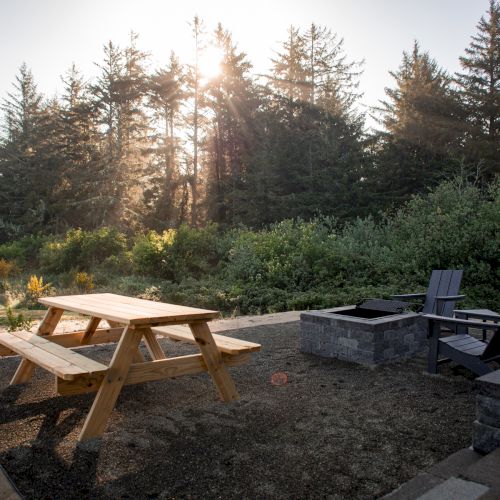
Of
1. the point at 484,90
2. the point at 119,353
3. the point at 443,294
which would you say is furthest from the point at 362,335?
the point at 484,90

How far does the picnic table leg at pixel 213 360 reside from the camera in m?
3.13

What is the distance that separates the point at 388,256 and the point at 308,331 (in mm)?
5934

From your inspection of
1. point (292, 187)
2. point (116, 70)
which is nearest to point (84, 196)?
point (116, 70)

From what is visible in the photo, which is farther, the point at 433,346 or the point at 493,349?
the point at 433,346

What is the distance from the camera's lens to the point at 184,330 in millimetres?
3844

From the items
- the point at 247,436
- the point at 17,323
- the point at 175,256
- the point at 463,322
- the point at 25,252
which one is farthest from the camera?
the point at 25,252

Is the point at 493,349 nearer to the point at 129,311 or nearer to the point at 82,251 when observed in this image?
the point at 129,311

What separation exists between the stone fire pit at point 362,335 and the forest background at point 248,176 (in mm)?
3925

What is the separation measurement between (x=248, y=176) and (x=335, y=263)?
40.9 ft

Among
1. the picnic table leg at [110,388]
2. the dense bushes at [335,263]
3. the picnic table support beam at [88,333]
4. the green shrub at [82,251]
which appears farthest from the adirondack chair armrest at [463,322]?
the green shrub at [82,251]

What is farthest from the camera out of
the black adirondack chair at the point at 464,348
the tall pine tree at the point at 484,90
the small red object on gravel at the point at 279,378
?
the tall pine tree at the point at 484,90

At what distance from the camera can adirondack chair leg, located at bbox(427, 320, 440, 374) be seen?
3.85 meters

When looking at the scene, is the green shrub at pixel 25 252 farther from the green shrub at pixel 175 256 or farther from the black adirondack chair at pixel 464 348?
the black adirondack chair at pixel 464 348

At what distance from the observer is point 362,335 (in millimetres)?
4270
